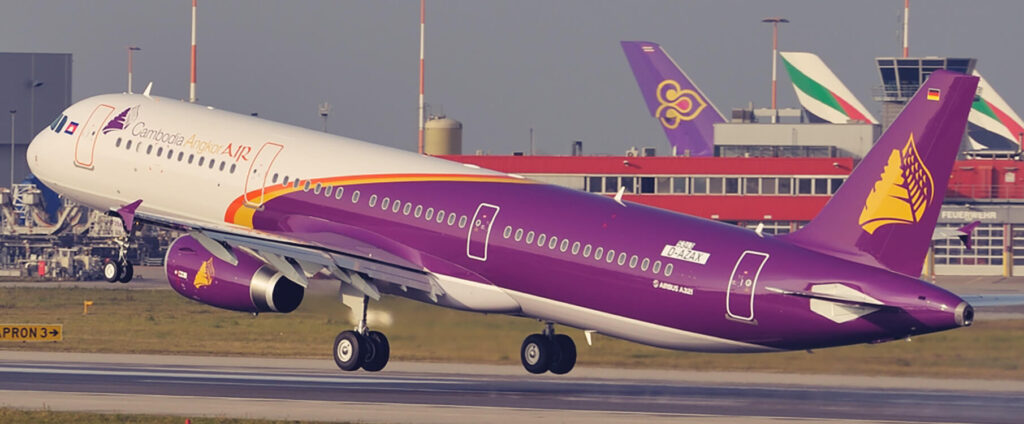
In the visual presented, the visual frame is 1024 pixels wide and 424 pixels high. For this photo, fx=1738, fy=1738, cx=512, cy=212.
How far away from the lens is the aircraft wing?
151 ft

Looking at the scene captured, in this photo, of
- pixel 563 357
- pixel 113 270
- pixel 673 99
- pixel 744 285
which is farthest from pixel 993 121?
pixel 744 285

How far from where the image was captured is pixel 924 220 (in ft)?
128

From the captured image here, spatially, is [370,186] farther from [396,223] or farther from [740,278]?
[740,278]

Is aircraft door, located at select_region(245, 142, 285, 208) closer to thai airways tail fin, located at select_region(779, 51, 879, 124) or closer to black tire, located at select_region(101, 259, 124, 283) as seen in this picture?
black tire, located at select_region(101, 259, 124, 283)

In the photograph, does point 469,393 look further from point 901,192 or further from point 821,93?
point 821,93

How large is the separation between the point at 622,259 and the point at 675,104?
344 ft

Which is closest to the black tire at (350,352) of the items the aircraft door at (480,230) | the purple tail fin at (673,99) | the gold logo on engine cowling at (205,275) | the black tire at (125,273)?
the gold logo on engine cowling at (205,275)

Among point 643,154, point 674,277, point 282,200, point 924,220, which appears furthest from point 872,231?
point 643,154

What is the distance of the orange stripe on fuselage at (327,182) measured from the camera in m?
46.7

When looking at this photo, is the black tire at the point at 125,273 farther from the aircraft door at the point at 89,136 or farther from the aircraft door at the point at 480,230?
the aircraft door at the point at 480,230

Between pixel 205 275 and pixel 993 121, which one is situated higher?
pixel 993 121

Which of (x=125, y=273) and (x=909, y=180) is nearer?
(x=909, y=180)

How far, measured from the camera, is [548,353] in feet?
158

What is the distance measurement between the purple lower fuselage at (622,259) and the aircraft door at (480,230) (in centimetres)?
4
